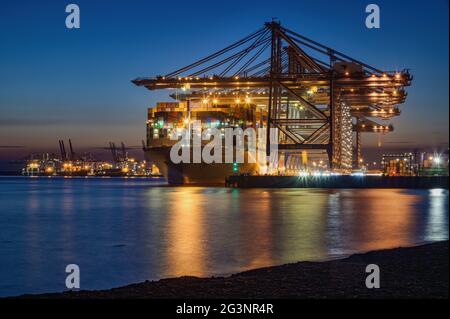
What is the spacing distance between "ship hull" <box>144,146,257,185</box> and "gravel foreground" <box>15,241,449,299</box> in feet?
173

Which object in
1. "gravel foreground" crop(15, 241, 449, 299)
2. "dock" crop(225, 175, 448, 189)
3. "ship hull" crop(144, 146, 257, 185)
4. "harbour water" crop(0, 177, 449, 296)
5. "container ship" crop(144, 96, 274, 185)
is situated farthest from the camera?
"container ship" crop(144, 96, 274, 185)

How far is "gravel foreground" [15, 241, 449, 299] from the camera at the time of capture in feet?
25.1

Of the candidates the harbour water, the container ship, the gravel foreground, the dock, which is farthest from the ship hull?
the gravel foreground

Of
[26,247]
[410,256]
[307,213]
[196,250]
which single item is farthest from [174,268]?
[307,213]

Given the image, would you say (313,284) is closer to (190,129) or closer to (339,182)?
(339,182)

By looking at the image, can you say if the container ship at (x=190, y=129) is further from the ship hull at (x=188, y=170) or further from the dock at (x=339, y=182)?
the dock at (x=339, y=182)

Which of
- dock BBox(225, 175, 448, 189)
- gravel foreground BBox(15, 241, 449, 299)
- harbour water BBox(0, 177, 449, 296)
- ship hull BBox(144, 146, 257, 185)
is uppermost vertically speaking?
ship hull BBox(144, 146, 257, 185)

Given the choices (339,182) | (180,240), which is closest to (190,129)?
(339,182)

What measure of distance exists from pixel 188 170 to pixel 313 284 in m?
54.9

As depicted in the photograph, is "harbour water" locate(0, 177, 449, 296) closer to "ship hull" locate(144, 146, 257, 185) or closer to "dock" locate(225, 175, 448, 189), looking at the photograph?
"dock" locate(225, 175, 448, 189)

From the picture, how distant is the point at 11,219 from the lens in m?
26.2

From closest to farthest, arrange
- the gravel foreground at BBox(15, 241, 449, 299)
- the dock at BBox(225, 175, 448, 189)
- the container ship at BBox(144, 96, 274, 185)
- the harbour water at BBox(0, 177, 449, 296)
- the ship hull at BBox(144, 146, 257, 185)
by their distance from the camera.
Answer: the gravel foreground at BBox(15, 241, 449, 299) < the harbour water at BBox(0, 177, 449, 296) < the dock at BBox(225, 175, 448, 189) < the ship hull at BBox(144, 146, 257, 185) < the container ship at BBox(144, 96, 274, 185)

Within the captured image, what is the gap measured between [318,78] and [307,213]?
3681 cm

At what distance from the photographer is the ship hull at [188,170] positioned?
63125 mm
